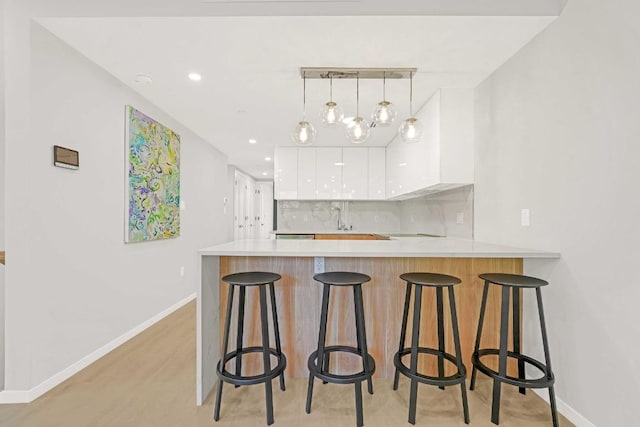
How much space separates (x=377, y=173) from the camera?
16.0ft

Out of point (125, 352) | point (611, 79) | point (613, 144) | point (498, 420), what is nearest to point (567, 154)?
point (613, 144)

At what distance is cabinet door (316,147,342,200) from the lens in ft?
16.1

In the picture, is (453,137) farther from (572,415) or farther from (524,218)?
(572,415)

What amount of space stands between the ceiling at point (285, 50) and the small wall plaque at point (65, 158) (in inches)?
27.9

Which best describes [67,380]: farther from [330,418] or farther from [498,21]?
[498,21]

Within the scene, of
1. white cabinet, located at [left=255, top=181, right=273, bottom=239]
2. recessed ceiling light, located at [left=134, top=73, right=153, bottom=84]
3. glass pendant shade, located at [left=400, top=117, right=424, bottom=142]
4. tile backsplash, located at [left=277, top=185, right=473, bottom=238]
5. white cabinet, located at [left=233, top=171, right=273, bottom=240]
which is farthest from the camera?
white cabinet, located at [left=255, top=181, right=273, bottom=239]

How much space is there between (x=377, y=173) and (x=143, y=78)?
3381 millimetres

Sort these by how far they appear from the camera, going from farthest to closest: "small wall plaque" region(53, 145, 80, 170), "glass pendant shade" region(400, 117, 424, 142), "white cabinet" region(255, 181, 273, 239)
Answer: "white cabinet" region(255, 181, 273, 239) < "glass pendant shade" region(400, 117, 424, 142) < "small wall plaque" region(53, 145, 80, 170)

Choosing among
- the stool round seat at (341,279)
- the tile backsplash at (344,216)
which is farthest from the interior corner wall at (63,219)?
the tile backsplash at (344,216)

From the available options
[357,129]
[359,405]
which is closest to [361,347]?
[359,405]

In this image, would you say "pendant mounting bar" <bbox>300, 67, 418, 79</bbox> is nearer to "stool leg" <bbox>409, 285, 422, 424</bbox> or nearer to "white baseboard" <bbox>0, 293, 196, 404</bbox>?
"stool leg" <bbox>409, 285, 422, 424</bbox>

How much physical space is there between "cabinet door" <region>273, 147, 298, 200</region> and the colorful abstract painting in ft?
5.22

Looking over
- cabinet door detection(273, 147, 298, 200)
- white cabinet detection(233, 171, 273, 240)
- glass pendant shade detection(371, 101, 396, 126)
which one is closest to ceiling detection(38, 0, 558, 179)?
glass pendant shade detection(371, 101, 396, 126)

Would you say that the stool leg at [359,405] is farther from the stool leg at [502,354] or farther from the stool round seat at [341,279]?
the stool leg at [502,354]
